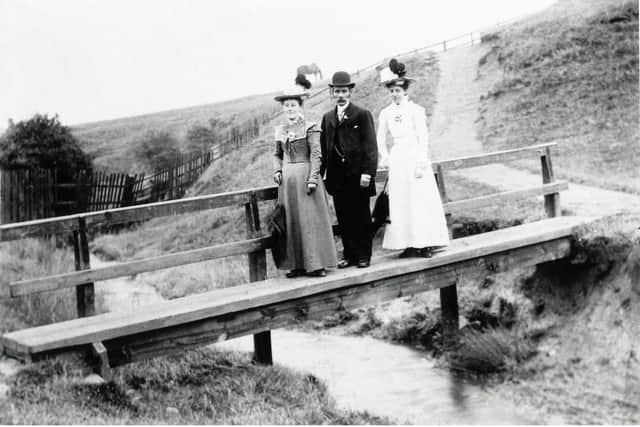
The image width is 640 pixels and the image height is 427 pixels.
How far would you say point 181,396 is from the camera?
571cm

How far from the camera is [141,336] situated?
516 centimetres

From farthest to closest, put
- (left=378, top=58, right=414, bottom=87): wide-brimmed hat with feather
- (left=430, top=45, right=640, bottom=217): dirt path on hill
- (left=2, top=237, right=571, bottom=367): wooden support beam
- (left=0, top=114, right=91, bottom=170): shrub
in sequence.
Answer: (left=0, top=114, right=91, bottom=170): shrub → (left=430, top=45, right=640, bottom=217): dirt path on hill → (left=378, top=58, right=414, bottom=87): wide-brimmed hat with feather → (left=2, top=237, right=571, bottom=367): wooden support beam

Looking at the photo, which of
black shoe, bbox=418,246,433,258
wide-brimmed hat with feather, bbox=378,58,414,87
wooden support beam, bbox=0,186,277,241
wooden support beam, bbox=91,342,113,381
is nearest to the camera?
wooden support beam, bbox=91,342,113,381

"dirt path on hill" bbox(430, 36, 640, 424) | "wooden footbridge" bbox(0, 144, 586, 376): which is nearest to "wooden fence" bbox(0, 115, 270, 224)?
"wooden footbridge" bbox(0, 144, 586, 376)

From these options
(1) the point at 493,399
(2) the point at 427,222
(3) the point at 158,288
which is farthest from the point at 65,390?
(3) the point at 158,288

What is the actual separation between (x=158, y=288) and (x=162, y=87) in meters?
16.1

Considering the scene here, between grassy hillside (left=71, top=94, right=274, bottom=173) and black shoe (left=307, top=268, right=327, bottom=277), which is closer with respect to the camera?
black shoe (left=307, top=268, right=327, bottom=277)

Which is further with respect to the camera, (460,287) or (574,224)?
(460,287)

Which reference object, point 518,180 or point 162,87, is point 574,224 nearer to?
point 518,180

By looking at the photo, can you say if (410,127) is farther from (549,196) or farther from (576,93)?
(576,93)

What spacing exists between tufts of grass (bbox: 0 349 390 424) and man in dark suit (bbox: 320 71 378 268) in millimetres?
1395

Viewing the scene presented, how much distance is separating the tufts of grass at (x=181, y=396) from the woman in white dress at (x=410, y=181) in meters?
1.75

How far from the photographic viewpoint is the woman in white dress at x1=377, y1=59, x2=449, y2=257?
21.9 ft

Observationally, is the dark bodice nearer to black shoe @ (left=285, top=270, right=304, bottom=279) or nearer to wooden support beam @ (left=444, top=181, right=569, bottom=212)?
black shoe @ (left=285, top=270, right=304, bottom=279)
